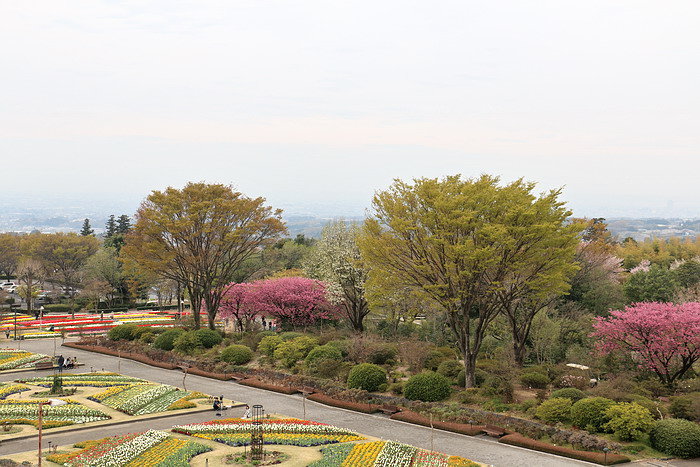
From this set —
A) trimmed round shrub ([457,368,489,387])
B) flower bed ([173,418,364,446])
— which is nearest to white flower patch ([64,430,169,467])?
flower bed ([173,418,364,446])

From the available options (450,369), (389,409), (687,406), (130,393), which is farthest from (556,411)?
(130,393)

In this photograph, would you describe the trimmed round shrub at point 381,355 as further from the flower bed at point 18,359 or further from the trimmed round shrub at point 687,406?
the flower bed at point 18,359

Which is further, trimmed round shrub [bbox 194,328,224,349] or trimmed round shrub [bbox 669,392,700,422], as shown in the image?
trimmed round shrub [bbox 194,328,224,349]

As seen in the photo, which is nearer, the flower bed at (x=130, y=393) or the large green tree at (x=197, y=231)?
the flower bed at (x=130, y=393)

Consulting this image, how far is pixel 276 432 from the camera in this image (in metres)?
27.2

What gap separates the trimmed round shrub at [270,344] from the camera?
43.2 metres

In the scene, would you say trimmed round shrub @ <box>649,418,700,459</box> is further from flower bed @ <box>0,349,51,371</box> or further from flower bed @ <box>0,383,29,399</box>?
flower bed @ <box>0,349,51,371</box>

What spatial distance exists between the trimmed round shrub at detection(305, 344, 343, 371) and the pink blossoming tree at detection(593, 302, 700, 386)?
15.4m

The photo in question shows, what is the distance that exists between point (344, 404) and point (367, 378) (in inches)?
87.8

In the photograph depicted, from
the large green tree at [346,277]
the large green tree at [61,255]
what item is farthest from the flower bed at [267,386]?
the large green tree at [61,255]

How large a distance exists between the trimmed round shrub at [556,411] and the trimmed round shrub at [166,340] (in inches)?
1183

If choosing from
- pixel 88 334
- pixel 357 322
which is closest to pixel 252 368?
pixel 357 322

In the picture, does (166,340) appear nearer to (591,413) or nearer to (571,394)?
(571,394)

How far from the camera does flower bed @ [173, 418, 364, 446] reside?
25712 millimetres
